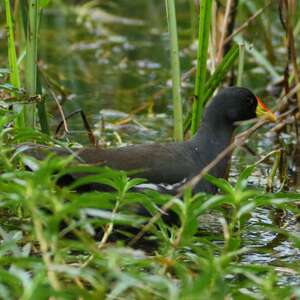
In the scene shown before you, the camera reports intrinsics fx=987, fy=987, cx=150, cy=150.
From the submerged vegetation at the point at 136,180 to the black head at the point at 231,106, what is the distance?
81 mm

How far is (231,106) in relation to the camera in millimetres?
4648

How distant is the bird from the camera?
3.97 metres

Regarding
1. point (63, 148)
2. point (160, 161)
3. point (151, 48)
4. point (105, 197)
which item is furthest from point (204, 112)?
point (151, 48)

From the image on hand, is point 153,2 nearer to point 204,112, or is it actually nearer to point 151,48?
point 151,48

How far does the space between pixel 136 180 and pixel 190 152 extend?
1146 mm

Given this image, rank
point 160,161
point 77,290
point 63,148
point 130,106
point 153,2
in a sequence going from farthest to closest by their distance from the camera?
point 153,2 < point 130,106 < point 160,161 < point 63,148 < point 77,290

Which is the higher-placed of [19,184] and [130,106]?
[19,184]

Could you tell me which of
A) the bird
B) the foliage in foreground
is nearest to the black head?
the bird

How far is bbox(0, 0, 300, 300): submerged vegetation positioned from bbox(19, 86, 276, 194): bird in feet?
0.31

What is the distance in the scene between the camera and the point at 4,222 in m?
3.74

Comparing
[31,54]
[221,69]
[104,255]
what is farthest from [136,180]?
[221,69]

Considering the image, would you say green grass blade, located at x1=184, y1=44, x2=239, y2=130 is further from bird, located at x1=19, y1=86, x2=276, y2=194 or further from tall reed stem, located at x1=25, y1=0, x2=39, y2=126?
tall reed stem, located at x1=25, y1=0, x2=39, y2=126

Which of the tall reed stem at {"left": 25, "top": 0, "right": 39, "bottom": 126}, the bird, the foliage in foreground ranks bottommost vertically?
the bird

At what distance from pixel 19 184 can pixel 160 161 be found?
4.40ft
